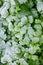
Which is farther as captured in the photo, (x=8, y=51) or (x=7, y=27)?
(x=7, y=27)

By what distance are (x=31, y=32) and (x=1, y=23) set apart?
34cm

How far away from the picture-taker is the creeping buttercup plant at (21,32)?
1925 mm

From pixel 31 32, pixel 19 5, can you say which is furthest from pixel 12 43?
pixel 19 5

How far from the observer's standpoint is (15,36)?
6.62 ft

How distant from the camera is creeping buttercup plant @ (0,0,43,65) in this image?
1.92 meters

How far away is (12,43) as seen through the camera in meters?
2.01

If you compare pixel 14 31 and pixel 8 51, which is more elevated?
pixel 14 31

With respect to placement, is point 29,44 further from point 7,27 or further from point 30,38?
point 7,27

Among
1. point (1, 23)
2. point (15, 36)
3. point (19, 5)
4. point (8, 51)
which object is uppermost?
point (19, 5)

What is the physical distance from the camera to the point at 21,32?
1.94 meters

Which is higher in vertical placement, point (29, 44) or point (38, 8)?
point (38, 8)

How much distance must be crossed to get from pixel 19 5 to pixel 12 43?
346 millimetres

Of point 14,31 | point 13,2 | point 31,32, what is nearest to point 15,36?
point 14,31

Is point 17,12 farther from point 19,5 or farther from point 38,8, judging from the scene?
point 38,8
